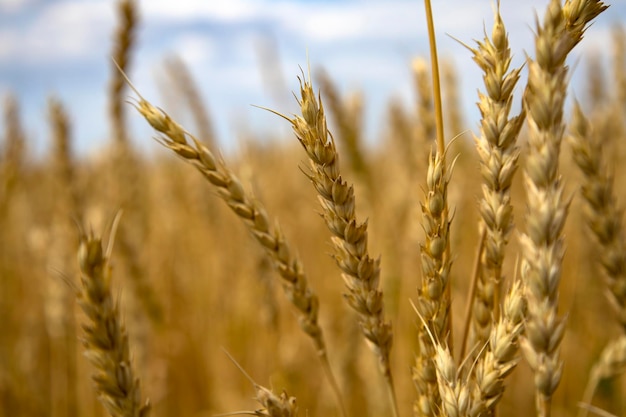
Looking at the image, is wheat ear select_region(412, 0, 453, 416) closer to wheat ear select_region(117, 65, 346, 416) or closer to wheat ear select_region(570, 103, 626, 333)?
wheat ear select_region(117, 65, 346, 416)

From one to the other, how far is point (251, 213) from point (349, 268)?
0.51 feet

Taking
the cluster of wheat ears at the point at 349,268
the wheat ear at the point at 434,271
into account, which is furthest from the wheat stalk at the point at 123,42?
the wheat ear at the point at 434,271

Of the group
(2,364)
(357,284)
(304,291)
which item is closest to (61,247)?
(2,364)

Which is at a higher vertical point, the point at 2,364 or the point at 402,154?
the point at 402,154

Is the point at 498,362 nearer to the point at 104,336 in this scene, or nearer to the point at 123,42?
the point at 104,336

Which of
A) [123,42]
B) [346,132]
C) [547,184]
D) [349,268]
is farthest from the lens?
[346,132]

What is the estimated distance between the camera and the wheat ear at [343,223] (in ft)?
1.73

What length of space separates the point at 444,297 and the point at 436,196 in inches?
4.7

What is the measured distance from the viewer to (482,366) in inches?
20.8

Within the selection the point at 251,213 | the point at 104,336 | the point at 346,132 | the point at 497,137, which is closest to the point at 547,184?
the point at 497,137

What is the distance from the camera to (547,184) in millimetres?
462

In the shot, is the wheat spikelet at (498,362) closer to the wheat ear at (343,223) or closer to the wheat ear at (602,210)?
the wheat ear at (343,223)

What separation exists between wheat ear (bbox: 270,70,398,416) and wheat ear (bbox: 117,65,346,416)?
0.32 ft

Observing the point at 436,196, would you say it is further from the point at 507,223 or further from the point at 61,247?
the point at 61,247
